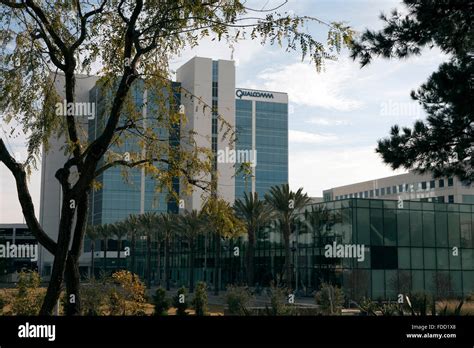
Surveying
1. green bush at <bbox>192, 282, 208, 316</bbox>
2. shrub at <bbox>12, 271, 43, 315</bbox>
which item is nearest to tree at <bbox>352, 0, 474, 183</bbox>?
shrub at <bbox>12, 271, 43, 315</bbox>

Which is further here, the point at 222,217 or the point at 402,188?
the point at 402,188

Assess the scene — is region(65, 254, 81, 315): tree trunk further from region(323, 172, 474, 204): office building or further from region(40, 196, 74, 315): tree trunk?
region(323, 172, 474, 204): office building

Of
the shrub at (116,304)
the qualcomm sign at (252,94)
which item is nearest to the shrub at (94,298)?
the shrub at (116,304)

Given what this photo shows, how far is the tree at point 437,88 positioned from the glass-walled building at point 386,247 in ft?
102

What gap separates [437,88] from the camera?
16734 mm

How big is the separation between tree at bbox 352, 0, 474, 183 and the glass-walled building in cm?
3110

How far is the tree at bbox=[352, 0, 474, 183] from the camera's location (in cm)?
1384

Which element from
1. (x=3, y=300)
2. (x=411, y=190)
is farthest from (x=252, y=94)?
(x=3, y=300)

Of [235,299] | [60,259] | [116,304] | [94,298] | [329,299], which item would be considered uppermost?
[60,259]

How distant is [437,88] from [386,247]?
35860 millimetres

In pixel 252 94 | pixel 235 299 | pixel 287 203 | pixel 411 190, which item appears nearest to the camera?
pixel 235 299

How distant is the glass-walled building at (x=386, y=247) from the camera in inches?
1959

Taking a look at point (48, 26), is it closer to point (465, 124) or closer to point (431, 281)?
point (465, 124)

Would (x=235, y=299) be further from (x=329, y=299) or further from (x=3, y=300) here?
(x=3, y=300)
